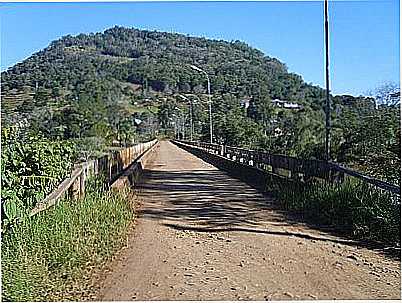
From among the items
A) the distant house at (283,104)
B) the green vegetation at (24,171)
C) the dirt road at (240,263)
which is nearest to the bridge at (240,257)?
the dirt road at (240,263)

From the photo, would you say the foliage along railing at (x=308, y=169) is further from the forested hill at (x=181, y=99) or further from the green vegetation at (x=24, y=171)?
the green vegetation at (x=24, y=171)

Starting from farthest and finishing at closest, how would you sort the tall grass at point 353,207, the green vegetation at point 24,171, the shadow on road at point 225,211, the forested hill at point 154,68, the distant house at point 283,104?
the distant house at point 283,104 < the forested hill at point 154,68 < the shadow on road at point 225,211 < the tall grass at point 353,207 < the green vegetation at point 24,171

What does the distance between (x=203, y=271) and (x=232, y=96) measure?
72.7 metres

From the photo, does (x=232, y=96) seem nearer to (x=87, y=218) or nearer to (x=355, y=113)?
(x=355, y=113)

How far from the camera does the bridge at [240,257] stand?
249 inches

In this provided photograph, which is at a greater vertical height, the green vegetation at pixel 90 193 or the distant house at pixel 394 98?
the distant house at pixel 394 98

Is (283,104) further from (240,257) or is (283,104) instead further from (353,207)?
(240,257)

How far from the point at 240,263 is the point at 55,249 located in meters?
2.23

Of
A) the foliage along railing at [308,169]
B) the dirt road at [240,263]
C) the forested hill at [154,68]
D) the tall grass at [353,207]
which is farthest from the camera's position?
the forested hill at [154,68]

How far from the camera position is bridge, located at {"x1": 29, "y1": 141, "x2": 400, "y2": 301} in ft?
20.7

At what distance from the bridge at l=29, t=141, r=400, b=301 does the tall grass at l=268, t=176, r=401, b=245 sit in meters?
0.22

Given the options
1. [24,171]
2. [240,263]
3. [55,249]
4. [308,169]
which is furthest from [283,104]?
[55,249]

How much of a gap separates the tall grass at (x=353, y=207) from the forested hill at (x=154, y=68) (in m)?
27.1

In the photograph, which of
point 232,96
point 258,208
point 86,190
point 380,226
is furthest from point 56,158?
point 232,96
